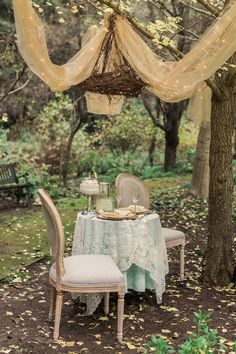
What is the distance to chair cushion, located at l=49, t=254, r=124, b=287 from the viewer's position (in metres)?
4.34

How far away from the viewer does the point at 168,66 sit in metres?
4.95

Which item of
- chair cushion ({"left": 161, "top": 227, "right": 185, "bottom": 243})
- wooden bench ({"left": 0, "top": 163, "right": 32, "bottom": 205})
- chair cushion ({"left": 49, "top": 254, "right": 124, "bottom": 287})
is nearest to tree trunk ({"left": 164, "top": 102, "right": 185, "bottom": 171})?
wooden bench ({"left": 0, "top": 163, "right": 32, "bottom": 205})

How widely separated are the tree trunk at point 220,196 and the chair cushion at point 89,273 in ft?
4.88

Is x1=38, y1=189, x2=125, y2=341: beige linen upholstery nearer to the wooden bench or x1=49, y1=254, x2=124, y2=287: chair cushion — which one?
x1=49, y1=254, x2=124, y2=287: chair cushion

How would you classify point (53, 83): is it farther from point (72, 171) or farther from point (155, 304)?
point (72, 171)

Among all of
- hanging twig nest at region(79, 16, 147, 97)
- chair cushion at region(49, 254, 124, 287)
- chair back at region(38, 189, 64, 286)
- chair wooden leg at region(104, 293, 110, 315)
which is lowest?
chair wooden leg at region(104, 293, 110, 315)

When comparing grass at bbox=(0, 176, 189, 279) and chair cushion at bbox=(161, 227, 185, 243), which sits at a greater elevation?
chair cushion at bbox=(161, 227, 185, 243)

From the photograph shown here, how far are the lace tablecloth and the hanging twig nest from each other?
1235mm

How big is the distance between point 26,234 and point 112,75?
3.54m

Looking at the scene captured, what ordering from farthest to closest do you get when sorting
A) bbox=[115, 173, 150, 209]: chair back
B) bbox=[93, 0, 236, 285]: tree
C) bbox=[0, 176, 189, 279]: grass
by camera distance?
1. bbox=[0, 176, 189, 279]: grass
2. bbox=[115, 173, 150, 209]: chair back
3. bbox=[93, 0, 236, 285]: tree

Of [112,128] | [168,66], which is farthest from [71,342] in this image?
[112,128]

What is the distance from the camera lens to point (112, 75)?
16.9 feet

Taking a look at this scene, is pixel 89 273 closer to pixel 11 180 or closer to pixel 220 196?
pixel 220 196

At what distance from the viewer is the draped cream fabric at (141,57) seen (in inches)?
179
